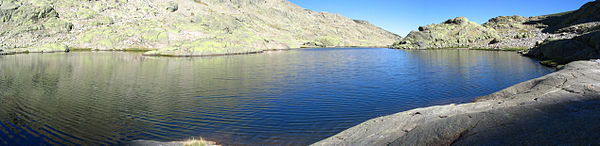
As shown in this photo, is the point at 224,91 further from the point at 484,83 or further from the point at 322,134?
the point at 484,83

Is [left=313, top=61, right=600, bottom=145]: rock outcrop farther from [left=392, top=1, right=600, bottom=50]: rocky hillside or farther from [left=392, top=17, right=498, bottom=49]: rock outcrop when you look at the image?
[left=392, top=17, right=498, bottom=49]: rock outcrop

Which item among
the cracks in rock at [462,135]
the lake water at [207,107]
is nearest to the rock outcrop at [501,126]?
the cracks in rock at [462,135]

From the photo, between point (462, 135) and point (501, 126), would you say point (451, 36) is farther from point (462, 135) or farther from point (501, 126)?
point (462, 135)

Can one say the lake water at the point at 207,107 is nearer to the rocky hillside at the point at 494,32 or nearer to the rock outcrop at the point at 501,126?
the rock outcrop at the point at 501,126

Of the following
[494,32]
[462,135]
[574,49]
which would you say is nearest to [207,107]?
[462,135]

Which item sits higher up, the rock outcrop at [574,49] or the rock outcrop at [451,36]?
the rock outcrop at [451,36]

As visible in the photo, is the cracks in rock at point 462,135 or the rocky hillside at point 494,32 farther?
the rocky hillside at point 494,32

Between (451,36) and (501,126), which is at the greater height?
(451,36)

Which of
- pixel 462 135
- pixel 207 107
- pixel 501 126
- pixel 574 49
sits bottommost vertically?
pixel 207 107

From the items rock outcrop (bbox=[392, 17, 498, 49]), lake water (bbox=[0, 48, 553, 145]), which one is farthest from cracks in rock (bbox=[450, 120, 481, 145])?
rock outcrop (bbox=[392, 17, 498, 49])

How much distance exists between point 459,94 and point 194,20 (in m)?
171

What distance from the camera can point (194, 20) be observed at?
177 m

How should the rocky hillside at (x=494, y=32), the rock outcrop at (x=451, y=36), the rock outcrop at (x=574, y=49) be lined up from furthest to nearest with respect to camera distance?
the rock outcrop at (x=451, y=36) → the rocky hillside at (x=494, y=32) → the rock outcrop at (x=574, y=49)

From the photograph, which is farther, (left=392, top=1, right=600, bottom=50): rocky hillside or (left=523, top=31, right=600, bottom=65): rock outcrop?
(left=392, top=1, right=600, bottom=50): rocky hillside
